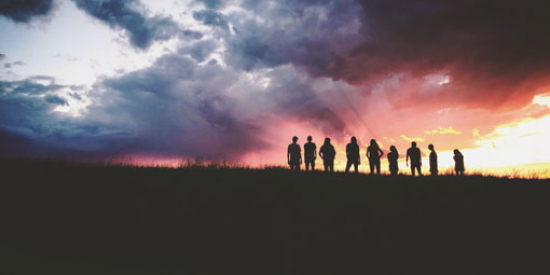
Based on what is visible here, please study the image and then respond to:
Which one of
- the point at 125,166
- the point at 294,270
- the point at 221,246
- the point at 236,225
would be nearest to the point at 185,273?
the point at 221,246

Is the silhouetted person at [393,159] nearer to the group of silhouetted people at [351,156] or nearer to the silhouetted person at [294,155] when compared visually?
the group of silhouetted people at [351,156]

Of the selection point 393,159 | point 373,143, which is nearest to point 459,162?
point 393,159

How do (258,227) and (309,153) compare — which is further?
(309,153)

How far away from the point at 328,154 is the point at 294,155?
1.78m

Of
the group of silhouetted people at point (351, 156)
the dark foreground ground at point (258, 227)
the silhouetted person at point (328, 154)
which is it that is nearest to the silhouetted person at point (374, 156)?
the group of silhouetted people at point (351, 156)

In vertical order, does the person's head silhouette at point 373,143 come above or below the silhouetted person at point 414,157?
above

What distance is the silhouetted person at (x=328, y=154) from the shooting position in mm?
15008

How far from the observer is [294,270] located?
23.8 ft

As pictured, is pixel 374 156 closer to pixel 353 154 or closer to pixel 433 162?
pixel 353 154

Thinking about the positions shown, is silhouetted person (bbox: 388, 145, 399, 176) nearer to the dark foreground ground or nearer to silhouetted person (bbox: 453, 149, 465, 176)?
silhouetted person (bbox: 453, 149, 465, 176)

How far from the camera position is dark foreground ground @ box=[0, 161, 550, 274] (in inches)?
293

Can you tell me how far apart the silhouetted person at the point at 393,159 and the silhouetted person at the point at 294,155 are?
5301 millimetres

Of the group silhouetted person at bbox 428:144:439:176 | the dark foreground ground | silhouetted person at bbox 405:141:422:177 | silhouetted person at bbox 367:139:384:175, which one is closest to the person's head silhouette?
silhouetted person at bbox 367:139:384:175

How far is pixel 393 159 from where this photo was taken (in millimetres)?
16188
